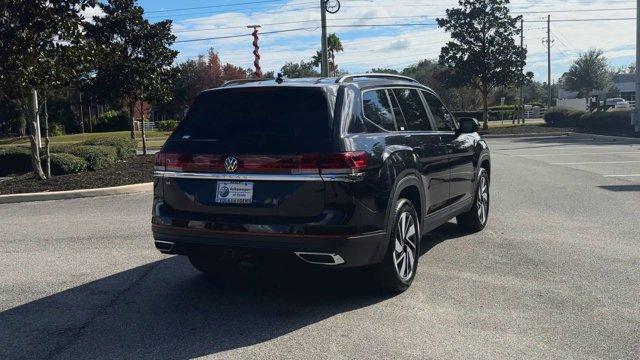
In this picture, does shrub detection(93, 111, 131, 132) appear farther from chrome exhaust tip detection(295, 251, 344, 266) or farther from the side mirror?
chrome exhaust tip detection(295, 251, 344, 266)

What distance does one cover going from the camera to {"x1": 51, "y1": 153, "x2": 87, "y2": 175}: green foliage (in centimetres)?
1447

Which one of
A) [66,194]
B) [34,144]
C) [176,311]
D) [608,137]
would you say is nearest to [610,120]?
[608,137]

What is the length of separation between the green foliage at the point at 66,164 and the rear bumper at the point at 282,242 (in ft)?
34.8

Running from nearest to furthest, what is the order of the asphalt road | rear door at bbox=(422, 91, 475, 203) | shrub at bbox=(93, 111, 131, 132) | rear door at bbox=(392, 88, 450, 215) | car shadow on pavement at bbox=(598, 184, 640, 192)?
the asphalt road
rear door at bbox=(392, 88, 450, 215)
rear door at bbox=(422, 91, 475, 203)
car shadow on pavement at bbox=(598, 184, 640, 192)
shrub at bbox=(93, 111, 131, 132)

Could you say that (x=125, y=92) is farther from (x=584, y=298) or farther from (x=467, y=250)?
(x=584, y=298)

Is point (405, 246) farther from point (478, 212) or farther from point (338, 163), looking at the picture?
point (478, 212)

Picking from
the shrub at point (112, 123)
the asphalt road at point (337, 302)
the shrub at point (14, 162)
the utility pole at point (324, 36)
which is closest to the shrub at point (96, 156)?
the shrub at point (14, 162)

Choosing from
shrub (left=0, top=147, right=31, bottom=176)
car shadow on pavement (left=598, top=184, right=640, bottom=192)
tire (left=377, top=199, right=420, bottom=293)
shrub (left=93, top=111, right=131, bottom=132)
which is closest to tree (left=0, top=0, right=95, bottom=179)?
shrub (left=0, top=147, right=31, bottom=176)

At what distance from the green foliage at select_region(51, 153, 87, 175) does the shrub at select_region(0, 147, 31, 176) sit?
153 cm

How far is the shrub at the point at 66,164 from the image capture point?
1447 cm

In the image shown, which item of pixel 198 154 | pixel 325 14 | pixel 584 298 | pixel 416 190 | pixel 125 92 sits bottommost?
pixel 584 298

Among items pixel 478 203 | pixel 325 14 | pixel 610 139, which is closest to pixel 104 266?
pixel 478 203

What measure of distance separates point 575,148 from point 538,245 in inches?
668

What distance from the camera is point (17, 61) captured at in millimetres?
11930
